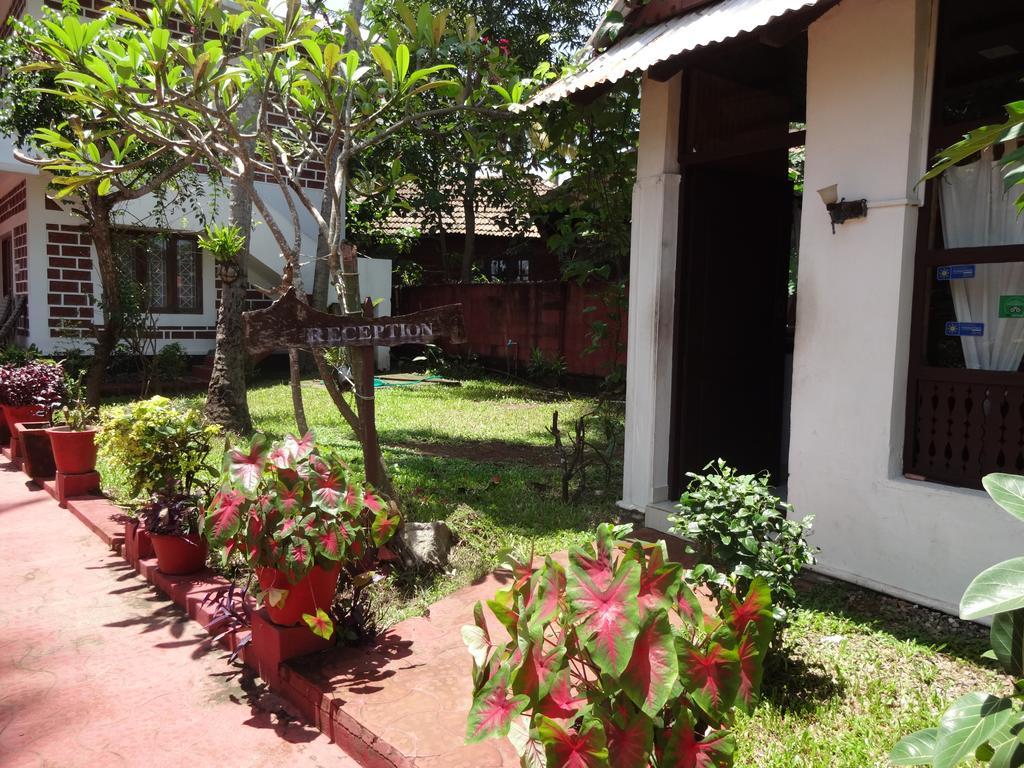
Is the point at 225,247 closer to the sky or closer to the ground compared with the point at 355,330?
closer to the sky

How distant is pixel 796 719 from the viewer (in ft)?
9.46

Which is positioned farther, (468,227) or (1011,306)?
(468,227)

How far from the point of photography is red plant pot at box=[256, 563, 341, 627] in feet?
11.0

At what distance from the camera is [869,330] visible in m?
4.16

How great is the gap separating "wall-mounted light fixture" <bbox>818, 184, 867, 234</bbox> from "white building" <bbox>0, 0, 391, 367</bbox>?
327 inches

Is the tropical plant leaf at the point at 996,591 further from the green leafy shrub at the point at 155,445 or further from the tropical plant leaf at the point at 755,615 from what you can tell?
the green leafy shrub at the point at 155,445

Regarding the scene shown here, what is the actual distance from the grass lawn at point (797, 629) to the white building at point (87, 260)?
5972mm

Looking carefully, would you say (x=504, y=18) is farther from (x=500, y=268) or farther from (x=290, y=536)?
(x=290, y=536)

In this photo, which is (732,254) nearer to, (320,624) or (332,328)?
(332,328)

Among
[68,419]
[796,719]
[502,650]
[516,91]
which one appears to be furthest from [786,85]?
[68,419]

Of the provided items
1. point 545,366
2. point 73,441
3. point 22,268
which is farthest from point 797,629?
point 22,268

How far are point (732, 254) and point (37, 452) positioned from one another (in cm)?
618

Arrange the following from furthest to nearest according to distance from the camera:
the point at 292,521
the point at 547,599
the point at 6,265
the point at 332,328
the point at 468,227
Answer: the point at 468,227 → the point at 6,265 → the point at 332,328 → the point at 292,521 → the point at 547,599

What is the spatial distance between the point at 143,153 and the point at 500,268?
12.7 m
